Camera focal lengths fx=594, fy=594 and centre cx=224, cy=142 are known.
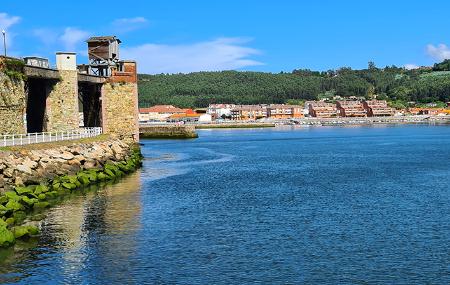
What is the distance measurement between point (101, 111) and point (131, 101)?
3.37 meters

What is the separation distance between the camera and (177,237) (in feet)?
82.9

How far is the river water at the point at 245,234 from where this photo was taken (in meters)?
20.0

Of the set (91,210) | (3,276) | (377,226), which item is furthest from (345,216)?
(3,276)

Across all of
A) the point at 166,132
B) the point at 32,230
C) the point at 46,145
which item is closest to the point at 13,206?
the point at 32,230

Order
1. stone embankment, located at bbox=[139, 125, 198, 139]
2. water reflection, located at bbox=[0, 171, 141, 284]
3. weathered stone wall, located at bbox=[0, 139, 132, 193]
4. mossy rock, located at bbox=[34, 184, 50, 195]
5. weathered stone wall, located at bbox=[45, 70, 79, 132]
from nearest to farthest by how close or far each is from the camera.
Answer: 1. water reflection, located at bbox=[0, 171, 141, 284]
2. weathered stone wall, located at bbox=[0, 139, 132, 193]
3. mossy rock, located at bbox=[34, 184, 50, 195]
4. weathered stone wall, located at bbox=[45, 70, 79, 132]
5. stone embankment, located at bbox=[139, 125, 198, 139]

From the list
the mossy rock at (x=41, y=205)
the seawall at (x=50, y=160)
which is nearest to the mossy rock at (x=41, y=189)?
the seawall at (x=50, y=160)

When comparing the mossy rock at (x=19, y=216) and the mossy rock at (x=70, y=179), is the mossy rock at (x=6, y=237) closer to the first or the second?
the mossy rock at (x=19, y=216)

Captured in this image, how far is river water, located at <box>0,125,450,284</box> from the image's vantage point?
20.0 m

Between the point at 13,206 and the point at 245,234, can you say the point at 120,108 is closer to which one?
the point at 13,206

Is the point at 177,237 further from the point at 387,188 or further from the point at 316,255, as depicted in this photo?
the point at 387,188

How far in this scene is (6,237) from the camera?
2342 centimetres

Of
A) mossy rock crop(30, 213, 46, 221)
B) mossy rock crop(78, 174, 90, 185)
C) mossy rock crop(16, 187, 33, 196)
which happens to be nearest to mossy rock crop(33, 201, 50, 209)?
mossy rock crop(16, 187, 33, 196)

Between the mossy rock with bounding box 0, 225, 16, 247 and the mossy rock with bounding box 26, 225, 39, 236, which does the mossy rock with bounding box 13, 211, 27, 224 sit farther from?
the mossy rock with bounding box 0, 225, 16, 247

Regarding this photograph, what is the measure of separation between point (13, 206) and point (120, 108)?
116ft
